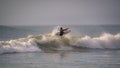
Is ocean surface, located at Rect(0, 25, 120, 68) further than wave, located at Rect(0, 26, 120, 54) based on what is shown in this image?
No

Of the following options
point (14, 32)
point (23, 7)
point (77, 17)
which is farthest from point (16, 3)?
point (77, 17)

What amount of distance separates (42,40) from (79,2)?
44.9 inches

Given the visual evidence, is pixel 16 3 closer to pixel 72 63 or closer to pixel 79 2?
pixel 79 2

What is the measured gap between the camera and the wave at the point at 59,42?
20.5 ft

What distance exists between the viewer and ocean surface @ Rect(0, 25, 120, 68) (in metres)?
5.36

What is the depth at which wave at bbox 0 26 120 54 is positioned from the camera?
6234 mm

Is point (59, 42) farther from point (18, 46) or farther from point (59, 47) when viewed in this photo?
point (18, 46)

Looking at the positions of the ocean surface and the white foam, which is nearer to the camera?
the ocean surface

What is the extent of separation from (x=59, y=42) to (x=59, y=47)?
0.13m

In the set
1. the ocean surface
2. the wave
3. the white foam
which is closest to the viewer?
the ocean surface

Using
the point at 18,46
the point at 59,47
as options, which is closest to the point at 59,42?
the point at 59,47

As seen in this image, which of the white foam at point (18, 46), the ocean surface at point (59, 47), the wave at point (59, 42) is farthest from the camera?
the wave at point (59, 42)

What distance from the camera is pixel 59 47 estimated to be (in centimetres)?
643

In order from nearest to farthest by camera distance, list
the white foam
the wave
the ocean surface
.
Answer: the ocean surface < the white foam < the wave
